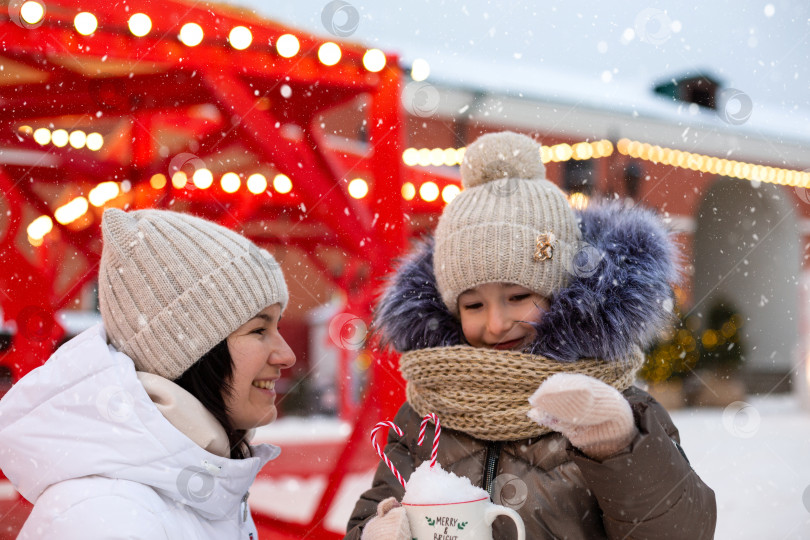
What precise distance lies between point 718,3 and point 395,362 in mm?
4976

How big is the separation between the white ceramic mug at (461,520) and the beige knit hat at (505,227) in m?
0.48

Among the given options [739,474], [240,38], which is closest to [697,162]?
[739,474]

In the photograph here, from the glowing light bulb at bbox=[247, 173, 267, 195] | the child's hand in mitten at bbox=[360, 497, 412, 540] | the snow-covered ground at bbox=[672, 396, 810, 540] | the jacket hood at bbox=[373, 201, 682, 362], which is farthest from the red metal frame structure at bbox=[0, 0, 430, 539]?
the snow-covered ground at bbox=[672, 396, 810, 540]

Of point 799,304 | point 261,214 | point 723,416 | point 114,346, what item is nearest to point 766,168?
point 799,304

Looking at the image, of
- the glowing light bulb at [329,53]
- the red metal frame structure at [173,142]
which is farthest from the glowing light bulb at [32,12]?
the glowing light bulb at [329,53]

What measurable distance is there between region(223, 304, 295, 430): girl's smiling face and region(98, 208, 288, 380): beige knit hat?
0.12ft

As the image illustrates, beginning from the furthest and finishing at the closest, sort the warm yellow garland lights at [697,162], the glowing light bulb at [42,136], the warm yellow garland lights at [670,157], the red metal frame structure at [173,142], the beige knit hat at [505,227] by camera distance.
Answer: the warm yellow garland lights at [697,162] < the warm yellow garland lights at [670,157] < the glowing light bulb at [42,136] < the red metal frame structure at [173,142] < the beige knit hat at [505,227]

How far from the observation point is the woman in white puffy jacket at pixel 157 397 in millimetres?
979

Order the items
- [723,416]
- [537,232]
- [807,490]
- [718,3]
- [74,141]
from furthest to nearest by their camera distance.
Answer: [723,416] → [718,3] → [807,490] → [74,141] → [537,232]

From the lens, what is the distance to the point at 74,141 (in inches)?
106

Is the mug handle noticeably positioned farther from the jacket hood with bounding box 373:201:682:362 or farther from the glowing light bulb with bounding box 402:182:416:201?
the glowing light bulb with bounding box 402:182:416:201

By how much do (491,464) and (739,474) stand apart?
446cm

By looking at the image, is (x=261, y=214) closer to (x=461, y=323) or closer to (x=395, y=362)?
Answer: (x=395, y=362)

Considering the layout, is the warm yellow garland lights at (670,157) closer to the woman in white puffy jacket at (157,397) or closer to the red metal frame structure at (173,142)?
the red metal frame structure at (173,142)
